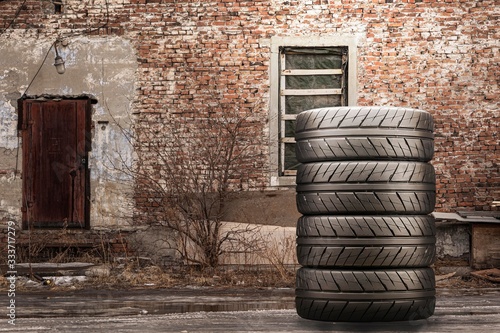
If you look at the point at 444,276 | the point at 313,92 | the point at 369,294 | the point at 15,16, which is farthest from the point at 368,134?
the point at 15,16

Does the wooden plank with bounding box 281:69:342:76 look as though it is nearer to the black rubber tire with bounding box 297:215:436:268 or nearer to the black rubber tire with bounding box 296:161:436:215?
the black rubber tire with bounding box 296:161:436:215

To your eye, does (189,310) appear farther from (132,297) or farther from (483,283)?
(483,283)

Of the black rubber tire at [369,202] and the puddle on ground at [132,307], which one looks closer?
the black rubber tire at [369,202]

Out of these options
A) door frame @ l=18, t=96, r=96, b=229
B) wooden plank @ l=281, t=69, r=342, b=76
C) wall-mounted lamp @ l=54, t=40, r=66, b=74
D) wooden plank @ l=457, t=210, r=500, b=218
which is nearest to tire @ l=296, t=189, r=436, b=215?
wooden plank @ l=457, t=210, r=500, b=218

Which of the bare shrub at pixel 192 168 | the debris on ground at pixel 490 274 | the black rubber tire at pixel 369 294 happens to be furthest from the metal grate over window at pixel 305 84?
the black rubber tire at pixel 369 294

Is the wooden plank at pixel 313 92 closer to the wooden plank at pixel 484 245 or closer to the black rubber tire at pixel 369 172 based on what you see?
the wooden plank at pixel 484 245

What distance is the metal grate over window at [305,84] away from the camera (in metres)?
12.0

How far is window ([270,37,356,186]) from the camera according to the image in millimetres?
11977

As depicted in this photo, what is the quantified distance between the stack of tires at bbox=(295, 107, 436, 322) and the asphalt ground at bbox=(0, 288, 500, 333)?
176 millimetres

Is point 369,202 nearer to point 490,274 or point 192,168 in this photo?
point 490,274

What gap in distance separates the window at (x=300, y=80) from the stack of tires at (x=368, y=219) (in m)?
6.20

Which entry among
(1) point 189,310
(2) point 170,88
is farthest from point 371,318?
(2) point 170,88

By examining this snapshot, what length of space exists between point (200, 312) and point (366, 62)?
616 cm

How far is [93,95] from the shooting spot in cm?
1218
